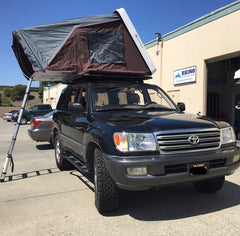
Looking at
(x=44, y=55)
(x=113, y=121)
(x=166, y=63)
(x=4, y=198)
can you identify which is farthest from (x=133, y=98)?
(x=166, y=63)

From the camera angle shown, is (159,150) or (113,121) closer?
(159,150)

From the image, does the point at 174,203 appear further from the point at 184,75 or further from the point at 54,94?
the point at 54,94

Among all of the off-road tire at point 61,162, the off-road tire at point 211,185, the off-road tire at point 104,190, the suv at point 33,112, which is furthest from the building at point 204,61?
the suv at point 33,112

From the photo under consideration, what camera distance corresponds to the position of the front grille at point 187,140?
10.1 feet

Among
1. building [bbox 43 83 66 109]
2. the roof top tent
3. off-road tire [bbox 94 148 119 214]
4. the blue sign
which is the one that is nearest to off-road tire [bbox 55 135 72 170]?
the roof top tent

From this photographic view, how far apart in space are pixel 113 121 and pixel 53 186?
2.21 meters

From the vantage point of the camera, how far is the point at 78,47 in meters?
5.31

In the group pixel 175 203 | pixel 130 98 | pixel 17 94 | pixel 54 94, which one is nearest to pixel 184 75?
pixel 130 98

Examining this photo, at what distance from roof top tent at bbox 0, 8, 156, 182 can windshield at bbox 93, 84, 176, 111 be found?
0.53 metres

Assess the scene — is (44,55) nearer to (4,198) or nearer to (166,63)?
(4,198)

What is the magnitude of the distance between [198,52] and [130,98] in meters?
8.51

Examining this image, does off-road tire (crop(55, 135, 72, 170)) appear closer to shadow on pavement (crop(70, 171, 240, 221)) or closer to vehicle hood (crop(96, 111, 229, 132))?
shadow on pavement (crop(70, 171, 240, 221))

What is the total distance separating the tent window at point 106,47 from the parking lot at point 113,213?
251 centimetres

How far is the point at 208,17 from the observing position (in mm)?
11172
